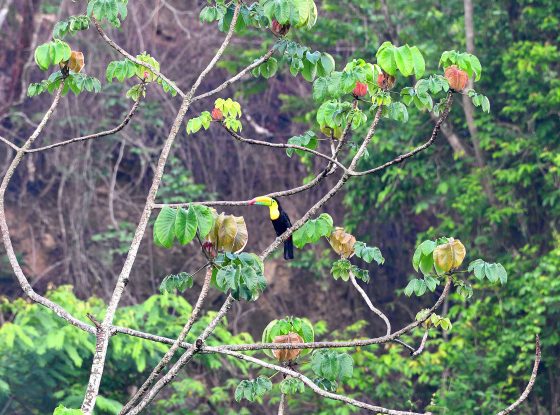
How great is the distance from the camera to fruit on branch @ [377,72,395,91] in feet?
10.9

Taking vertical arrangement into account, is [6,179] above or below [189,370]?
above

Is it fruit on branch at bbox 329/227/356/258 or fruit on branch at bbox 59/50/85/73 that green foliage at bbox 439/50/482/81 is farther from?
fruit on branch at bbox 59/50/85/73

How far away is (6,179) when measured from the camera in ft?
10.9

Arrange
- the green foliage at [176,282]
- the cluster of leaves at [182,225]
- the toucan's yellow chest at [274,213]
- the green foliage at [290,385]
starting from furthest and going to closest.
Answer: the toucan's yellow chest at [274,213] → the green foliage at [290,385] → the green foliage at [176,282] → the cluster of leaves at [182,225]

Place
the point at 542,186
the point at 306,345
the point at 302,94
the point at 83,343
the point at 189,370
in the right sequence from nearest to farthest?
the point at 306,345, the point at 83,343, the point at 542,186, the point at 189,370, the point at 302,94

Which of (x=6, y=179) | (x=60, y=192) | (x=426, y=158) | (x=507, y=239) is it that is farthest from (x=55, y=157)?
(x=6, y=179)

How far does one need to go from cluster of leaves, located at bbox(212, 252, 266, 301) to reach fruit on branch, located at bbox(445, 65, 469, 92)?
2.90ft

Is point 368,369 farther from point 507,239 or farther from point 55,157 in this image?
point 55,157

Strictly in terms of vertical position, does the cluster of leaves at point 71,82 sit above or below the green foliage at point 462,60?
below

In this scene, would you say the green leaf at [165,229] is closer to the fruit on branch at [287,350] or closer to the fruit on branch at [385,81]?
the fruit on branch at [287,350]

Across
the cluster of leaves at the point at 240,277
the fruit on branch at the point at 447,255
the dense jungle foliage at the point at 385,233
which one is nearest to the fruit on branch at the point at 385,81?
the fruit on branch at the point at 447,255

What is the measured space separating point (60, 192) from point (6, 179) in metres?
6.87

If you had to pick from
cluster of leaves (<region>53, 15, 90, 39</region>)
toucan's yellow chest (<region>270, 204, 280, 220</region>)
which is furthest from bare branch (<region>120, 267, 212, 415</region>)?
toucan's yellow chest (<region>270, 204, 280, 220</region>)

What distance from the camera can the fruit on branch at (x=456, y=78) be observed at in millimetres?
3242
